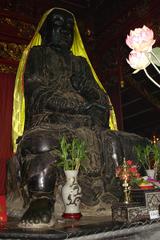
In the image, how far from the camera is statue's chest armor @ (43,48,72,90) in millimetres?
3053

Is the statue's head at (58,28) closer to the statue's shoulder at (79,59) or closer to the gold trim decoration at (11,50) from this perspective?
the statue's shoulder at (79,59)

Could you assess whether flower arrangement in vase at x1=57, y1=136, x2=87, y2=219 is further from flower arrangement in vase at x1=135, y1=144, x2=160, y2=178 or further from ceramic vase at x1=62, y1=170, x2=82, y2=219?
flower arrangement in vase at x1=135, y1=144, x2=160, y2=178

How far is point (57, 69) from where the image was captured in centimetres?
322

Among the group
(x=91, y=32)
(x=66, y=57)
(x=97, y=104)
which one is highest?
(x=91, y=32)

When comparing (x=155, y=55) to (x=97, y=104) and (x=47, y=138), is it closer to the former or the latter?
(x=47, y=138)

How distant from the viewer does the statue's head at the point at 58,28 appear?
340 centimetres

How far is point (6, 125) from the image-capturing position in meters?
4.86

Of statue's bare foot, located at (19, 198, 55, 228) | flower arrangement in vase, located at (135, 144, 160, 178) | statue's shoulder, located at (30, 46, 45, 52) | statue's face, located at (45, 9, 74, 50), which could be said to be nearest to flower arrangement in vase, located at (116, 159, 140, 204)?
flower arrangement in vase, located at (135, 144, 160, 178)

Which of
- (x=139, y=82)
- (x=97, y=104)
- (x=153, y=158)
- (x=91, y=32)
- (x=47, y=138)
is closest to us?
(x=47, y=138)

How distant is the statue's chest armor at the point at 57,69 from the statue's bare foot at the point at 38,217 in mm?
1408

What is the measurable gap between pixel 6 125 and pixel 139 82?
3.12 m

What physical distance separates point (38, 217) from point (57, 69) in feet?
6.02

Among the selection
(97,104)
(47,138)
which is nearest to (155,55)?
(47,138)

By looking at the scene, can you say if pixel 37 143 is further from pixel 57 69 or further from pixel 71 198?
pixel 57 69
